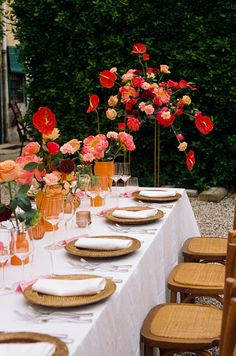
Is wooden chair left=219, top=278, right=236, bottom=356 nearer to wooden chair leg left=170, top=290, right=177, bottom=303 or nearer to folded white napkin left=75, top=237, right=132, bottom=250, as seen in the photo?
folded white napkin left=75, top=237, right=132, bottom=250

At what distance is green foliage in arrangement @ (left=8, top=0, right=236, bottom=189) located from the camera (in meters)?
7.51

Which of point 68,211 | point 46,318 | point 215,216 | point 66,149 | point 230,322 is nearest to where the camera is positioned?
point 230,322

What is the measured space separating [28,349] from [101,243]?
0.98 meters

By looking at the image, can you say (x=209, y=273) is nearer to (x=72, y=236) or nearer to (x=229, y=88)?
(x=72, y=236)

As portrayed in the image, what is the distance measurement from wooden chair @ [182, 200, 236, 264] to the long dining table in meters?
0.10

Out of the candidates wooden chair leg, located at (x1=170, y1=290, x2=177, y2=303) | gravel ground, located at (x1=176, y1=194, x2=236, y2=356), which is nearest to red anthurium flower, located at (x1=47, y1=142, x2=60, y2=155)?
wooden chair leg, located at (x1=170, y1=290, x2=177, y2=303)

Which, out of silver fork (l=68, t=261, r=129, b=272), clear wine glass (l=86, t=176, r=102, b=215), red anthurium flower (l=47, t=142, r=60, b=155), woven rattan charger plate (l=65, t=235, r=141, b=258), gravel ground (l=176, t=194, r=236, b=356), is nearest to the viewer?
silver fork (l=68, t=261, r=129, b=272)

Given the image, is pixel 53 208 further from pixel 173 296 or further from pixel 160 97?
pixel 160 97

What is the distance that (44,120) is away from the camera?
2701mm

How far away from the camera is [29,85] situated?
8391 mm

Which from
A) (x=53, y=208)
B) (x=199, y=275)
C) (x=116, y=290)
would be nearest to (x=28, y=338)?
(x=116, y=290)

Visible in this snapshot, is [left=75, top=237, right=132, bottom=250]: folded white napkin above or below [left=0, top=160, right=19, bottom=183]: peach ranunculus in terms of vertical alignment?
below

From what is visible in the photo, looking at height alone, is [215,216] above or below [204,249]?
below

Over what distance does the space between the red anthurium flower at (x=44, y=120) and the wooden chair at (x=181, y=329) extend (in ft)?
3.13
